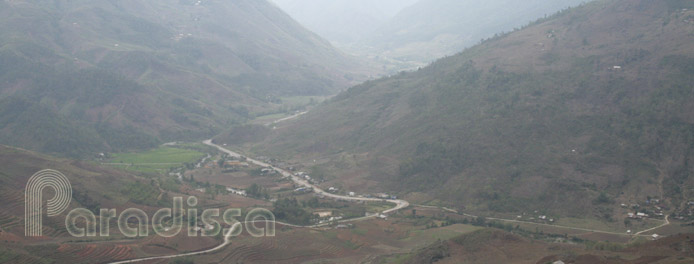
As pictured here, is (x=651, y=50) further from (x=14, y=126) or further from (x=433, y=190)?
(x=14, y=126)

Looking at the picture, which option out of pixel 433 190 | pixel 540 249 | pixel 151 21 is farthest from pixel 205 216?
pixel 151 21

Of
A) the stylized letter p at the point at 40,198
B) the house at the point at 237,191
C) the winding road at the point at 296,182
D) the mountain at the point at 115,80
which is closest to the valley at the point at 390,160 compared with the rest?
the stylized letter p at the point at 40,198

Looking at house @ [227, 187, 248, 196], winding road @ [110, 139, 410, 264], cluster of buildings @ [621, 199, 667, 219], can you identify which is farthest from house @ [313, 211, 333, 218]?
cluster of buildings @ [621, 199, 667, 219]

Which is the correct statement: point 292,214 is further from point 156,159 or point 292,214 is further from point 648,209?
point 156,159

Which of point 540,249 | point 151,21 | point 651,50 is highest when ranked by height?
point 151,21

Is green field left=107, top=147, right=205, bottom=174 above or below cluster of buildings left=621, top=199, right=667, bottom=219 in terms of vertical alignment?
above

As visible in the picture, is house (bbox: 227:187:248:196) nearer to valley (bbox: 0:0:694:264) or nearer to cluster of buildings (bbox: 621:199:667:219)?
valley (bbox: 0:0:694:264)
